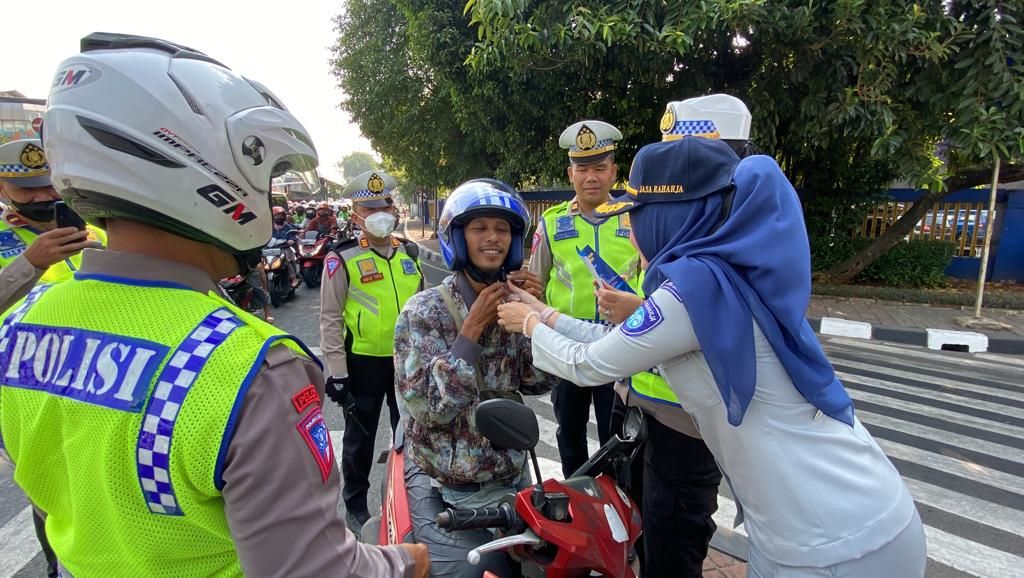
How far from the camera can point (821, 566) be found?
1.27 metres

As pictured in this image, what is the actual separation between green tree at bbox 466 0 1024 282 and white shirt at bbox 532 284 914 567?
611 centimetres

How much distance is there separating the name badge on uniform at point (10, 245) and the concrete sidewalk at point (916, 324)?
332 inches

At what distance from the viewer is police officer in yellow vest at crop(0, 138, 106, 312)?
238 centimetres

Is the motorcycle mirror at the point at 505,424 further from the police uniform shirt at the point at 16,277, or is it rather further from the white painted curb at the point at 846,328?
the white painted curb at the point at 846,328

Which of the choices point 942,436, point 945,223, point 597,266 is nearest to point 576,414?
point 597,266

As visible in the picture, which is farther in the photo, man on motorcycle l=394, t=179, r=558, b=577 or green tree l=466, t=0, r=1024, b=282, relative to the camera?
green tree l=466, t=0, r=1024, b=282

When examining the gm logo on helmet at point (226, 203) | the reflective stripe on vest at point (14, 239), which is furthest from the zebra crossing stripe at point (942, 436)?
the reflective stripe on vest at point (14, 239)

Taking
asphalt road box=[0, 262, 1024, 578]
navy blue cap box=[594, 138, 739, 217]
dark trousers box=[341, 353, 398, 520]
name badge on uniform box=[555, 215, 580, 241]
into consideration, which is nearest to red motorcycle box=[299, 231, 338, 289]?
asphalt road box=[0, 262, 1024, 578]

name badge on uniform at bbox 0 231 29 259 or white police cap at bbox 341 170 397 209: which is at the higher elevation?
white police cap at bbox 341 170 397 209

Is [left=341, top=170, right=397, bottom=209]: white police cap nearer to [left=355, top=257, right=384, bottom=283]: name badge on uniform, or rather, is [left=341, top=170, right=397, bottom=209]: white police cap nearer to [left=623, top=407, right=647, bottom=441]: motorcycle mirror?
[left=355, top=257, right=384, bottom=283]: name badge on uniform

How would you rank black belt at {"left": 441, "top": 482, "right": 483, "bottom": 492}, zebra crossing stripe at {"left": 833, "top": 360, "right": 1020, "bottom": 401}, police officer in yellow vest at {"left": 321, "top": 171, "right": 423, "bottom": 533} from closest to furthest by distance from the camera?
black belt at {"left": 441, "top": 482, "right": 483, "bottom": 492} < police officer in yellow vest at {"left": 321, "top": 171, "right": 423, "bottom": 533} < zebra crossing stripe at {"left": 833, "top": 360, "right": 1020, "bottom": 401}

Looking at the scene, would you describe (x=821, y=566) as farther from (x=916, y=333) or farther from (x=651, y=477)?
(x=916, y=333)

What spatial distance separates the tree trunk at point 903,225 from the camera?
908 cm

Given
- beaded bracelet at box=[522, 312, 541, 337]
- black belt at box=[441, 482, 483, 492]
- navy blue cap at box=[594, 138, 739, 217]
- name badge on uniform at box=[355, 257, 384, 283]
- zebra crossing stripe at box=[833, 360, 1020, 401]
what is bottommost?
zebra crossing stripe at box=[833, 360, 1020, 401]
